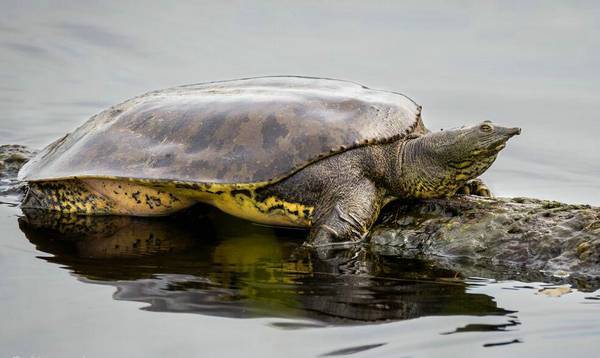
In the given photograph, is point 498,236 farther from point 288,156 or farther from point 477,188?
point 288,156

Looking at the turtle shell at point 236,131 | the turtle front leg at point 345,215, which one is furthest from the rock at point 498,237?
the turtle shell at point 236,131

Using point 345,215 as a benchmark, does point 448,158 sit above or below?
above

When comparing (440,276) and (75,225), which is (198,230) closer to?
(75,225)

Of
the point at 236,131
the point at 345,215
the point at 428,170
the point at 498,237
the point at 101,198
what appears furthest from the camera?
the point at 101,198

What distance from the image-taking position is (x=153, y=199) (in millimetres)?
5883

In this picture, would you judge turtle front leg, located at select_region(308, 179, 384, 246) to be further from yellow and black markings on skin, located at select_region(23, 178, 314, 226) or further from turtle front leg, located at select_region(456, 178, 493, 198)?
turtle front leg, located at select_region(456, 178, 493, 198)

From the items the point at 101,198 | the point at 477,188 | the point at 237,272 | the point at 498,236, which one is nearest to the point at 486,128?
the point at 498,236

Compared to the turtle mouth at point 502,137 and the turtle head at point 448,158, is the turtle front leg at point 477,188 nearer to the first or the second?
the turtle head at point 448,158

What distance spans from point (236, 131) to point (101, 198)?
3.46 ft

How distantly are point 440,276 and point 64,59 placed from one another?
24.4 ft

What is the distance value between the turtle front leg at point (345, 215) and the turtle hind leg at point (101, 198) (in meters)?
0.90

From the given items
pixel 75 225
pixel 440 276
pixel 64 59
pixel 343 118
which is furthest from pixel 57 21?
pixel 440 276

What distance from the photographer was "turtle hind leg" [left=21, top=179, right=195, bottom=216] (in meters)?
5.86

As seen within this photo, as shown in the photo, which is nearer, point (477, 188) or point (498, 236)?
point (498, 236)
